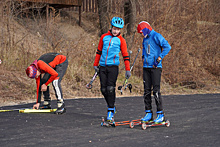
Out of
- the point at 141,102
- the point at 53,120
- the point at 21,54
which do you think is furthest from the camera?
the point at 21,54

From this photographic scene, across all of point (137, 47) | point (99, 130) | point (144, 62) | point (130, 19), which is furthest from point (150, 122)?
point (130, 19)

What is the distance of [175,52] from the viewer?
20.4m

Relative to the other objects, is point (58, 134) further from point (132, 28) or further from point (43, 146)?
point (132, 28)

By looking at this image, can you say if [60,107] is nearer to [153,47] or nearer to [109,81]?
[109,81]

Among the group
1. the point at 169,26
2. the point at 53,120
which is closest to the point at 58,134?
the point at 53,120

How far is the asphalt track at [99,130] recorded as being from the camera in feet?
21.4

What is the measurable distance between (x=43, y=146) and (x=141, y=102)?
7321mm

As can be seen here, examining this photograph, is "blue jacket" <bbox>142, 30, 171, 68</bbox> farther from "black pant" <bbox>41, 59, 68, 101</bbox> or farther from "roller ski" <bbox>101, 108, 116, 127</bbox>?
"black pant" <bbox>41, 59, 68, 101</bbox>

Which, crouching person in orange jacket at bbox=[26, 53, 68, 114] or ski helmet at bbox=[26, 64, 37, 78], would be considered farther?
crouching person in orange jacket at bbox=[26, 53, 68, 114]

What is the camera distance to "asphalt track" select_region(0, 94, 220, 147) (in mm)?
6508

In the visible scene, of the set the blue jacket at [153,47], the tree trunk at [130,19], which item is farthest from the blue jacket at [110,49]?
the tree trunk at [130,19]

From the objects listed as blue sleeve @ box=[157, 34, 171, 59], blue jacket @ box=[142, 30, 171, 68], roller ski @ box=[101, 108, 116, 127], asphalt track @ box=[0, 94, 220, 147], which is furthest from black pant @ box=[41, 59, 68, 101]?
blue sleeve @ box=[157, 34, 171, 59]

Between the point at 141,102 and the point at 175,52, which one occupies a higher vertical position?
the point at 175,52

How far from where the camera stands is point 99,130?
302 inches
